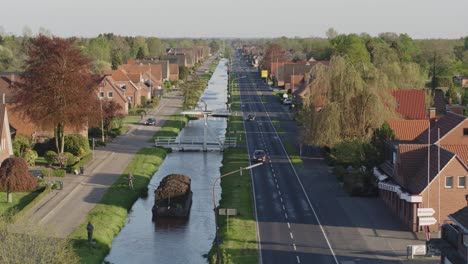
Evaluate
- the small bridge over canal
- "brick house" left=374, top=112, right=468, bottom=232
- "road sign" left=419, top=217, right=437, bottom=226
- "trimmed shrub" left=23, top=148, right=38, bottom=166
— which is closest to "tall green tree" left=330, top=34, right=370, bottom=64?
the small bridge over canal

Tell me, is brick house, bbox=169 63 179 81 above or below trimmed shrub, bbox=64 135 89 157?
above

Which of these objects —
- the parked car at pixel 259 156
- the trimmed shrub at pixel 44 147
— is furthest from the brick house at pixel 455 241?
the trimmed shrub at pixel 44 147

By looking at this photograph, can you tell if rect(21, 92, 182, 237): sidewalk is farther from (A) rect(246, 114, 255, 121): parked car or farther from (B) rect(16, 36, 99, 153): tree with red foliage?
(A) rect(246, 114, 255, 121): parked car

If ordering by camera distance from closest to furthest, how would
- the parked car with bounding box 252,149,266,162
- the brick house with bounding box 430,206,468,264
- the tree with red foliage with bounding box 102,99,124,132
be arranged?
1. the brick house with bounding box 430,206,468,264
2. the parked car with bounding box 252,149,266,162
3. the tree with red foliage with bounding box 102,99,124,132

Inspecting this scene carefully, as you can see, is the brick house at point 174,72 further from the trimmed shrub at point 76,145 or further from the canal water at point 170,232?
the canal water at point 170,232

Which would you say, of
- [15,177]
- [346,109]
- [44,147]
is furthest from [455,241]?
[44,147]

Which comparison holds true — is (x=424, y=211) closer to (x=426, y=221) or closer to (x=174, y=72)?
(x=426, y=221)
